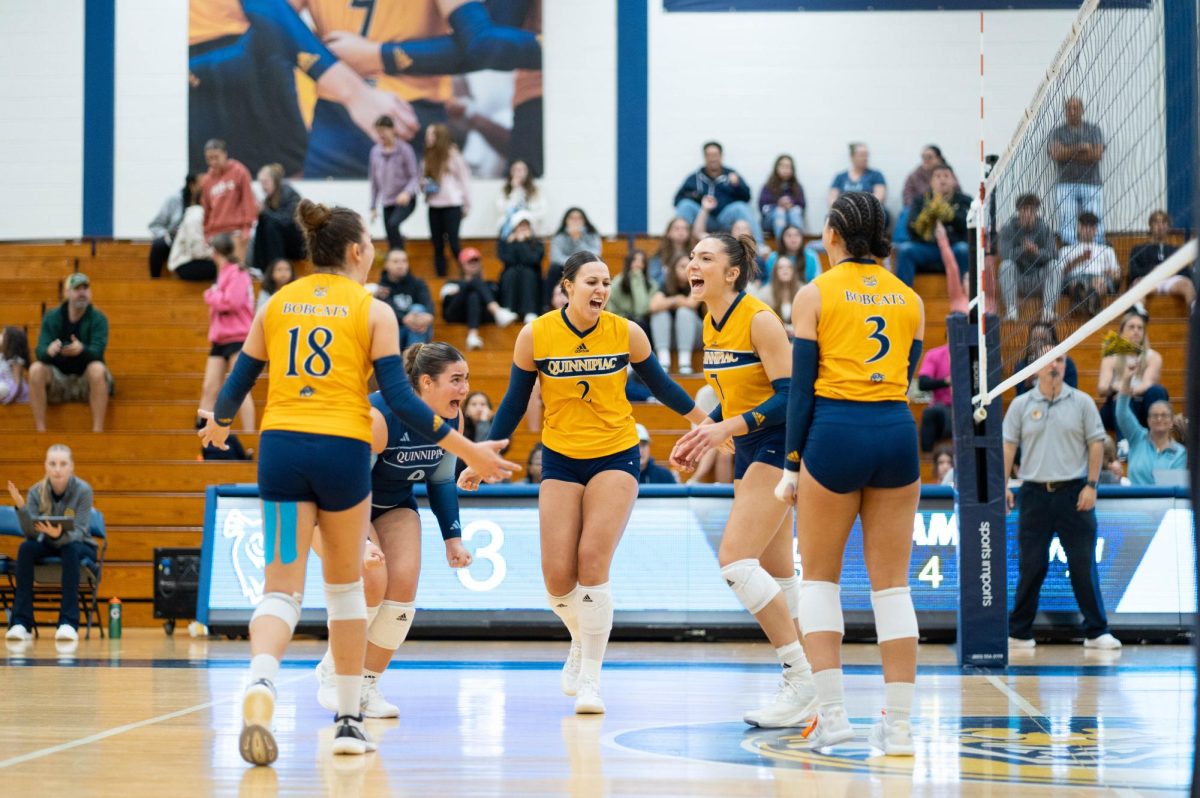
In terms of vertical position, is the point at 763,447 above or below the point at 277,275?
below

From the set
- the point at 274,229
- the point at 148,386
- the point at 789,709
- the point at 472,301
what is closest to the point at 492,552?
the point at 789,709

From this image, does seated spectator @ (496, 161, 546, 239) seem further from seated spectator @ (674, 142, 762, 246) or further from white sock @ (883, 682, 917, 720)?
white sock @ (883, 682, 917, 720)

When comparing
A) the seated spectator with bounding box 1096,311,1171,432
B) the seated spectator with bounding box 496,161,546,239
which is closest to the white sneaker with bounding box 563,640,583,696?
the seated spectator with bounding box 1096,311,1171,432

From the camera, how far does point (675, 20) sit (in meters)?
21.2

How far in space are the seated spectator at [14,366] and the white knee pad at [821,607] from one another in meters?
13.7

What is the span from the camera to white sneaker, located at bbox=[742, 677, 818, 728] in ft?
21.1

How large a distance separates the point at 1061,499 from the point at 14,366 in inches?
473

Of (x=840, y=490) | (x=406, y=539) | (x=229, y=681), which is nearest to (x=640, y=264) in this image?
(x=229, y=681)

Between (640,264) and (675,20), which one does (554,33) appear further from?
(640,264)

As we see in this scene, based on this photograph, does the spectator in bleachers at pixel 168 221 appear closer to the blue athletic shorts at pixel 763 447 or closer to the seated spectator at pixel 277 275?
the seated spectator at pixel 277 275

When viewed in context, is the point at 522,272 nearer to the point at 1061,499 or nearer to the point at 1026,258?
the point at 1026,258

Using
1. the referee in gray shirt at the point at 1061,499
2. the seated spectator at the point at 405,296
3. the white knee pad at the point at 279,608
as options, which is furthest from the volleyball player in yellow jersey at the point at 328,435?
the seated spectator at the point at 405,296

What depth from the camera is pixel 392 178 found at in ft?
63.0

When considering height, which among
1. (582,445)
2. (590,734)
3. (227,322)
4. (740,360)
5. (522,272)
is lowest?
(590,734)
